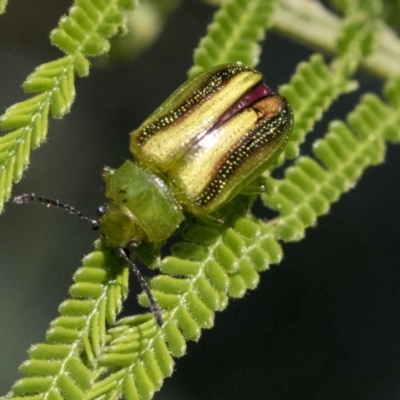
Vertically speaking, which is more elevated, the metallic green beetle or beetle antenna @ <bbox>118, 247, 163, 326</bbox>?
the metallic green beetle

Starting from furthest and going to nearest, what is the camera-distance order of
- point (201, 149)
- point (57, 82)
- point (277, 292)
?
point (277, 292) < point (201, 149) < point (57, 82)

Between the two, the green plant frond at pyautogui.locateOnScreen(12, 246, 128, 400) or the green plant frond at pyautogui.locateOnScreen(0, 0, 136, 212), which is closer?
the green plant frond at pyautogui.locateOnScreen(12, 246, 128, 400)

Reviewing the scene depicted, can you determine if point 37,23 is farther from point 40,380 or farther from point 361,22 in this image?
point 40,380

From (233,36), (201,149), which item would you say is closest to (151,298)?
(201,149)

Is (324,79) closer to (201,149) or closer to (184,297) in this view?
(201,149)

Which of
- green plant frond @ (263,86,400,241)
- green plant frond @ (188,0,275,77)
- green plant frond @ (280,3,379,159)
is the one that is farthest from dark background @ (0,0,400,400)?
green plant frond @ (188,0,275,77)

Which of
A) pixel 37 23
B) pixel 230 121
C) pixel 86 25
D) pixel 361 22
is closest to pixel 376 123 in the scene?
pixel 361 22

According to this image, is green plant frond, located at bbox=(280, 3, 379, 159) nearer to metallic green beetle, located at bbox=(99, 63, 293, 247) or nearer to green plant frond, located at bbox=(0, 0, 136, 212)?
metallic green beetle, located at bbox=(99, 63, 293, 247)
